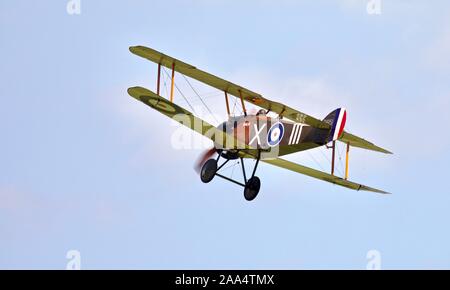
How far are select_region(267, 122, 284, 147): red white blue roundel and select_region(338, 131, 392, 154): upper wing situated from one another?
2.08 metres

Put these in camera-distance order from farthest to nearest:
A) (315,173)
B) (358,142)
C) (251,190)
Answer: (315,173), (358,142), (251,190)

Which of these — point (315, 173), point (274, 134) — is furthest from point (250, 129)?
point (315, 173)

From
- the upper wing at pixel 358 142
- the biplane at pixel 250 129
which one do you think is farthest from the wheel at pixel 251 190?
the upper wing at pixel 358 142

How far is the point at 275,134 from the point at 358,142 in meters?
3.02

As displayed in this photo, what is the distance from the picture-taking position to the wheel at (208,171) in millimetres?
30734

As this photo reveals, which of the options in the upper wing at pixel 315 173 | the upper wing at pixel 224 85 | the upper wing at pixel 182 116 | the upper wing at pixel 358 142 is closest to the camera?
the upper wing at pixel 182 116

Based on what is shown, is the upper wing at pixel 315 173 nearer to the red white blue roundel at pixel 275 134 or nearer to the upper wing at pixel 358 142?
the upper wing at pixel 358 142

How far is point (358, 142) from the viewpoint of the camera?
32.3 m

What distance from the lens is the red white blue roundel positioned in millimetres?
30344

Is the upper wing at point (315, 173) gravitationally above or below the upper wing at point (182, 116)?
below

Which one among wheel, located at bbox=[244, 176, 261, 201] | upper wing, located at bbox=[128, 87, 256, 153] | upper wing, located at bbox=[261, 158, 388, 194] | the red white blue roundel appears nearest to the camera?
upper wing, located at bbox=[128, 87, 256, 153]

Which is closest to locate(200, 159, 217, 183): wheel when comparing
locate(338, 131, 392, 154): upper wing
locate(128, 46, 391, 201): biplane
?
locate(128, 46, 391, 201): biplane

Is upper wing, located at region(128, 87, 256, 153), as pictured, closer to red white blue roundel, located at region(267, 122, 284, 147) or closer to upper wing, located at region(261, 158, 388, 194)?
red white blue roundel, located at region(267, 122, 284, 147)

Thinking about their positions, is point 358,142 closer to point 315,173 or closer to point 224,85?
point 315,173
